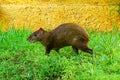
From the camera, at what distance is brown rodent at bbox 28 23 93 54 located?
7.36 m

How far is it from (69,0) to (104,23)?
1039 mm

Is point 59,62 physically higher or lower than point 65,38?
lower

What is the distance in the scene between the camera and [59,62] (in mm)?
7023

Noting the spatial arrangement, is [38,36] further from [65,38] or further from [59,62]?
[59,62]

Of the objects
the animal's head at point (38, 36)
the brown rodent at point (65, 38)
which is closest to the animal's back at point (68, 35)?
the brown rodent at point (65, 38)

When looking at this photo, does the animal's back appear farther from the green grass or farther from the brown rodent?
the green grass

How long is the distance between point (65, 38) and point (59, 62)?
63 centimetres

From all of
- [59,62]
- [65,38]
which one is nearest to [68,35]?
[65,38]

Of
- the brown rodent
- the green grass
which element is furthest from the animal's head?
the green grass

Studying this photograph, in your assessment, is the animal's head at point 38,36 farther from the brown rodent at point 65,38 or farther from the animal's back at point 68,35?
the animal's back at point 68,35

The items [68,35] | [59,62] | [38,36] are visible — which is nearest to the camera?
[59,62]

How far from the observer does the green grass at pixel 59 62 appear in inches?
260

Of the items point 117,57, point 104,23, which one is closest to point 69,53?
point 117,57

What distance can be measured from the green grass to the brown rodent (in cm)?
16
